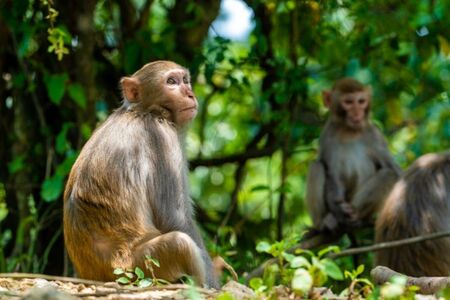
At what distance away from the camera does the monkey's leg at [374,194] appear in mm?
12250

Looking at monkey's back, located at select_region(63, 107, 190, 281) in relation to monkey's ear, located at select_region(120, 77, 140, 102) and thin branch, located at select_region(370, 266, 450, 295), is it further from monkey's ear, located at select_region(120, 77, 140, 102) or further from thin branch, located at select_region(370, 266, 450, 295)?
thin branch, located at select_region(370, 266, 450, 295)

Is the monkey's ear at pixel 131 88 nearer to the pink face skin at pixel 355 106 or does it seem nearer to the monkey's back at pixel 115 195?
the monkey's back at pixel 115 195

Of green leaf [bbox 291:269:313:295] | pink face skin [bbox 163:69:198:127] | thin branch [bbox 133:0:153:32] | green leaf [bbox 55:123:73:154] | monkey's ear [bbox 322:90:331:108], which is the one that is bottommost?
green leaf [bbox 291:269:313:295]

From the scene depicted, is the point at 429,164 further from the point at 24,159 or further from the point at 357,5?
the point at 24,159

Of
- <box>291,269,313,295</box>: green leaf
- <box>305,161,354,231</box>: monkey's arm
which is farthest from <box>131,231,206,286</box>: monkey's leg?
<box>305,161,354,231</box>: monkey's arm

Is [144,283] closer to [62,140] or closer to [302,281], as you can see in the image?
[302,281]

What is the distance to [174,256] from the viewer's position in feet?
22.2

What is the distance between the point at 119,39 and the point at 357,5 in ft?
9.40

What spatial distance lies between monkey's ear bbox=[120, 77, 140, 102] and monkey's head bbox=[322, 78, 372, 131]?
5.18 metres

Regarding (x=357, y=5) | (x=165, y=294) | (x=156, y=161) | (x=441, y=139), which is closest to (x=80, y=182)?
(x=156, y=161)

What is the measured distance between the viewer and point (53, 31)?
8625 millimetres

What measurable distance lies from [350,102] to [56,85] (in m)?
4.61

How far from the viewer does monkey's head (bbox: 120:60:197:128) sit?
7848 millimetres

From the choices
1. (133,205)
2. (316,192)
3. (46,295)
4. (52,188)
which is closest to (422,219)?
(316,192)
